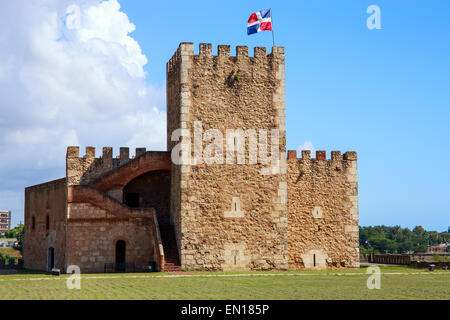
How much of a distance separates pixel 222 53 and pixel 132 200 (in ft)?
29.9

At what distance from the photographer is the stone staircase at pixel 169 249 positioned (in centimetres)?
2982

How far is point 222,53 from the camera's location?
31.8 metres

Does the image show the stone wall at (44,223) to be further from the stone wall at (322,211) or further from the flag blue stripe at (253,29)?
the flag blue stripe at (253,29)

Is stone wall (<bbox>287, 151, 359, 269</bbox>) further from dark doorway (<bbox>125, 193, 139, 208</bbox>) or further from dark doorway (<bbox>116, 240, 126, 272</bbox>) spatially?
dark doorway (<bbox>116, 240, 126, 272</bbox>)

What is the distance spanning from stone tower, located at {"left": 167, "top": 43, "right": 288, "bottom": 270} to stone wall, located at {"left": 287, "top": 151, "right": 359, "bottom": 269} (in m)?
2.06

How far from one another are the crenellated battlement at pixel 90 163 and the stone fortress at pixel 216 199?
0.73ft

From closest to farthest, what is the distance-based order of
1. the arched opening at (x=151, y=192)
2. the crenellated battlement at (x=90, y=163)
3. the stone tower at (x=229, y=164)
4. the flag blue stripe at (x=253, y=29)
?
the stone tower at (x=229, y=164) < the flag blue stripe at (x=253, y=29) < the arched opening at (x=151, y=192) < the crenellated battlement at (x=90, y=163)

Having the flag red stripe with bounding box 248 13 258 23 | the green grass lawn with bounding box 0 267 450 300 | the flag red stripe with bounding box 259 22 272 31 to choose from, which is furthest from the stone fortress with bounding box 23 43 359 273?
the green grass lawn with bounding box 0 267 450 300

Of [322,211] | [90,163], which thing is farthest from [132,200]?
[322,211]

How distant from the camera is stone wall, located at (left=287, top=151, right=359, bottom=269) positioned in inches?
1324

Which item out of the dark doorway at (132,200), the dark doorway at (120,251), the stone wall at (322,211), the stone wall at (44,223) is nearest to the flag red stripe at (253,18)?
the stone wall at (322,211)

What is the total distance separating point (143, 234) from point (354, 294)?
51.9 ft
